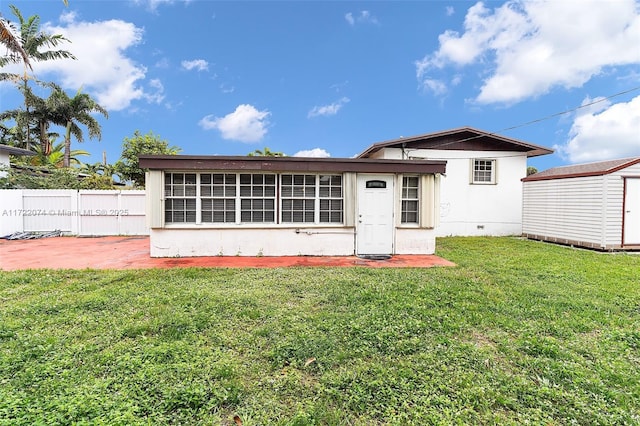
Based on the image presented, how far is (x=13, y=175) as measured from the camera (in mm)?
12617

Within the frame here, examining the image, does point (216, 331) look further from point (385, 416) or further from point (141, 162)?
point (141, 162)

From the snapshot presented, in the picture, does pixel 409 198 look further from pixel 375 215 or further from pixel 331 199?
pixel 331 199

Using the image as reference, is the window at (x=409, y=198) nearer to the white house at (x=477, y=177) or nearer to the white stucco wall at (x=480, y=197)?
Answer: the white house at (x=477, y=177)

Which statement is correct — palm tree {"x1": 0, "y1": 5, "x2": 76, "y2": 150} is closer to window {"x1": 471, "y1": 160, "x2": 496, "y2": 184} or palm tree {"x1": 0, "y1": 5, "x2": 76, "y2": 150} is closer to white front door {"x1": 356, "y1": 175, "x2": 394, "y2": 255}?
white front door {"x1": 356, "y1": 175, "x2": 394, "y2": 255}

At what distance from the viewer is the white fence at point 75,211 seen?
11.2 meters

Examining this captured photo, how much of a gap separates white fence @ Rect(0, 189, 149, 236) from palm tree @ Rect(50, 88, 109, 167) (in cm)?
1135

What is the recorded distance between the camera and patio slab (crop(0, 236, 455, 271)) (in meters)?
6.71

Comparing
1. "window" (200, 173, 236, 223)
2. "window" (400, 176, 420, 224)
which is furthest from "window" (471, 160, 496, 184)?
"window" (200, 173, 236, 223)

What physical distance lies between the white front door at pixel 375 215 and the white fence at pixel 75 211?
836 centimetres

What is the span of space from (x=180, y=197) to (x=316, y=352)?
236 inches

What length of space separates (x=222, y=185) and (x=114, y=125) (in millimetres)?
20533

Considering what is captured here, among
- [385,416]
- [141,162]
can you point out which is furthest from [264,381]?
[141,162]

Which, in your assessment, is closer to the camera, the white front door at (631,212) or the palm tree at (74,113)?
the white front door at (631,212)

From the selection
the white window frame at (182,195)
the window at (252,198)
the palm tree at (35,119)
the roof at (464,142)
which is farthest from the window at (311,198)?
the palm tree at (35,119)
